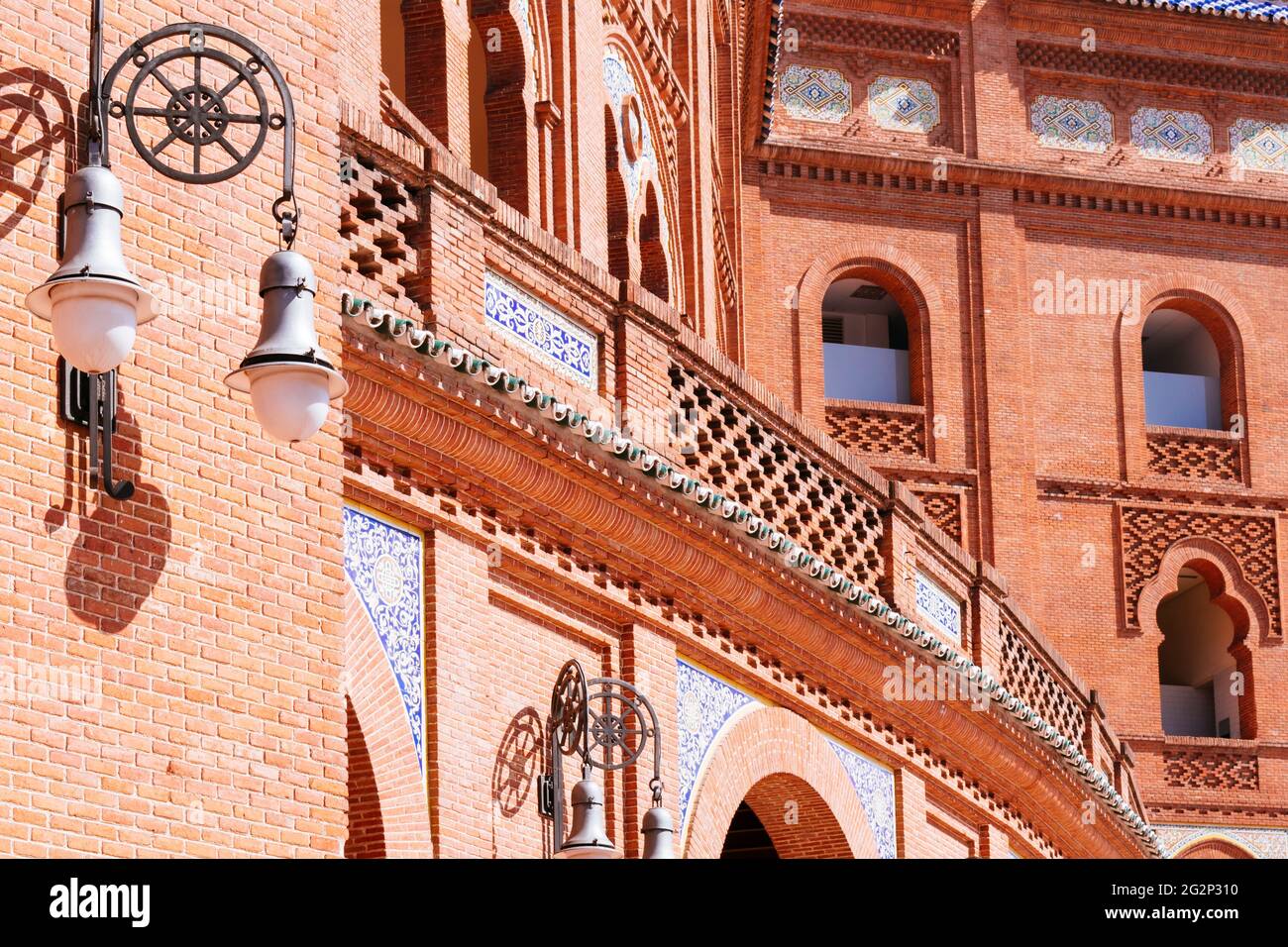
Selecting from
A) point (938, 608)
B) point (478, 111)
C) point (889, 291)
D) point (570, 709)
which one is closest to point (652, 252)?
point (478, 111)

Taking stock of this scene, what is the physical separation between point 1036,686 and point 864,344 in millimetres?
10946

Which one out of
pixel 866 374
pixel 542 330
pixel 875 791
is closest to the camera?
pixel 542 330

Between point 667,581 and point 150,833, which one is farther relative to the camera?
point 667,581

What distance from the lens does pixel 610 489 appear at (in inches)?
397

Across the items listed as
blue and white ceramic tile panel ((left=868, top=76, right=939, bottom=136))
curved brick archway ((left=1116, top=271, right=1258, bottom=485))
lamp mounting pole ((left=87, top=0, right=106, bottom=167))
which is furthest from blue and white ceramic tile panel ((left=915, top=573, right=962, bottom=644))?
blue and white ceramic tile panel ((left=868, top=76, right=939, bottom=136))

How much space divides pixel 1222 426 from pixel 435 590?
1816cm

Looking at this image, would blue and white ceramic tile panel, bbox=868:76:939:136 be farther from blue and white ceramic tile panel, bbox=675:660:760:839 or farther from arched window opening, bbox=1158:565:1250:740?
blue and white ceramic tile panel, bbox=675:660:760:839

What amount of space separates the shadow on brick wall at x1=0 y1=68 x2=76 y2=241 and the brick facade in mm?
13

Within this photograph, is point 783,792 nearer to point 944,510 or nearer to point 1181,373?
point 944,510

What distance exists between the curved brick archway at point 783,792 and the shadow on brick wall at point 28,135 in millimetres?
4951

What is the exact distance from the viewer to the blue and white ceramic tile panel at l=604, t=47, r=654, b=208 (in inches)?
656

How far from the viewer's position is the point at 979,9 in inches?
1012
